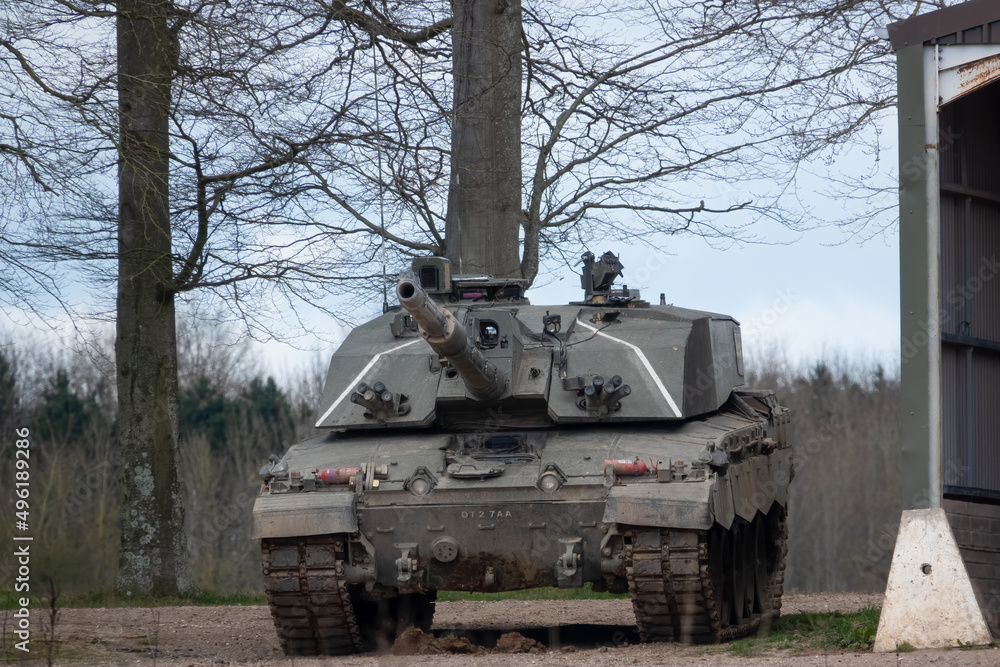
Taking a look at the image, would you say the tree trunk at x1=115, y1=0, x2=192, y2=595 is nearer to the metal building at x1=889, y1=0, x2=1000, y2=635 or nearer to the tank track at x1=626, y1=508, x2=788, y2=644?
the tank track at x1=626, y1=508, x2=788, y2=644

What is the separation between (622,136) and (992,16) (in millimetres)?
8786

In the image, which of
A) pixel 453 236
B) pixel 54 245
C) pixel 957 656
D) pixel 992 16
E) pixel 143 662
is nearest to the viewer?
pixel 957 656

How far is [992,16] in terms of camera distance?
9.78m

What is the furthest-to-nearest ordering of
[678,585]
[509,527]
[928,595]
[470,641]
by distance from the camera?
[470,641] < [509,527] < [678,585] < [928,595]

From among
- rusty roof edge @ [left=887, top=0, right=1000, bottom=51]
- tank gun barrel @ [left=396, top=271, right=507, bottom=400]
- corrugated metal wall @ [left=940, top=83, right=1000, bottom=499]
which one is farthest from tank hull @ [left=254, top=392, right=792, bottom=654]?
rusty roof edge @ [left=887, top=0, right=1000, bottom=51]

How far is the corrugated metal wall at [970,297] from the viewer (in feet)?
35.3

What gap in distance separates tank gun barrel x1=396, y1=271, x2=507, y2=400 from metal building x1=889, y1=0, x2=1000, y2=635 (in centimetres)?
326

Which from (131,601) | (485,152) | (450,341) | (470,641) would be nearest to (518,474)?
(450,341)

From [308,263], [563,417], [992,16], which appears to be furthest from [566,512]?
[308,263]

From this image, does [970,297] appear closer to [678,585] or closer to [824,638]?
[824,638]

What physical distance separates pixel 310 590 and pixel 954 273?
562 centimetres

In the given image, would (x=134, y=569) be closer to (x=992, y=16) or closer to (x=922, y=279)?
(x=922, y=279)

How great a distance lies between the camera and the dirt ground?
31.1 ft

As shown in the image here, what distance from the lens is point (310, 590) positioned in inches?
422
